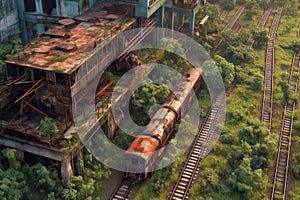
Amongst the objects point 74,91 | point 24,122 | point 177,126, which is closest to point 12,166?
point 24,122

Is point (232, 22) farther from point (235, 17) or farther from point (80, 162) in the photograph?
point (80, 162)

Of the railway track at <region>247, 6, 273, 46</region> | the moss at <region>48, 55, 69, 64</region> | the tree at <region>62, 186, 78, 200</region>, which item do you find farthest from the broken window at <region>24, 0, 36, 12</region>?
the railway track at <region>247, 6, 273, 46</region>

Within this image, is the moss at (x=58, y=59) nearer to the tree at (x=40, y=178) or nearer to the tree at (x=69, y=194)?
the tree at (x=40, y=178)

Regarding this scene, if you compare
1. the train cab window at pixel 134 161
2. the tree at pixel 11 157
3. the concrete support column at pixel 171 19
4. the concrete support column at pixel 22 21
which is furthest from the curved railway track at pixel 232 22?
the tree at pixel 11 157

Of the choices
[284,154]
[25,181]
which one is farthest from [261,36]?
[25,181]

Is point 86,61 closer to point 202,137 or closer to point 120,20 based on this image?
point 120,20

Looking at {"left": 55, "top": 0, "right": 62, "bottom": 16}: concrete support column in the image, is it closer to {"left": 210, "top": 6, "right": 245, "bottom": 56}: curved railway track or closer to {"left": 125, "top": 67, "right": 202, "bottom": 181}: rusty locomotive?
{"left": 125, "top": 67, "right": 202, "bottom": 181}: rusty locomotive
